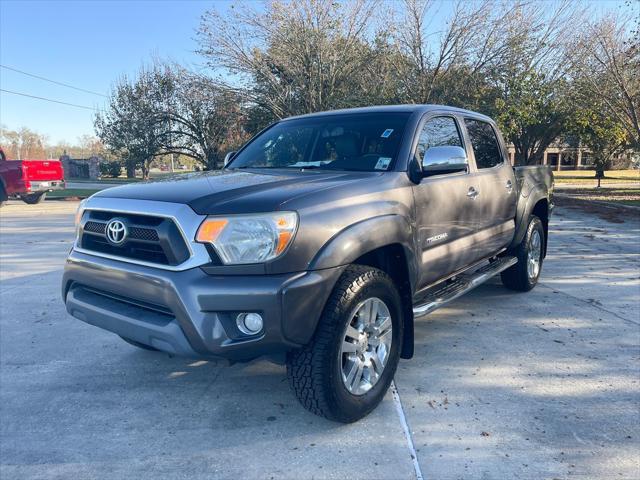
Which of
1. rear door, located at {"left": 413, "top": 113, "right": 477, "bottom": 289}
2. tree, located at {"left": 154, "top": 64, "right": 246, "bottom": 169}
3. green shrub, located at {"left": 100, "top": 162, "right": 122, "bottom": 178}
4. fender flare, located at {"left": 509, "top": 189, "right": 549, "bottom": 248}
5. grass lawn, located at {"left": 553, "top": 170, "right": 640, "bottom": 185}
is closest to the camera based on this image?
rear door, located at {"left": 413, "top": 113, "right": 477, "bottom": 289}

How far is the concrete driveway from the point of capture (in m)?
2.51

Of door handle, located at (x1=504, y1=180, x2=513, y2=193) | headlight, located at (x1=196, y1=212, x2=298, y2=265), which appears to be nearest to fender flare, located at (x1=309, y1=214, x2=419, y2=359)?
headlight, located at (x1=196, y1=212, x2=298, y2=265)

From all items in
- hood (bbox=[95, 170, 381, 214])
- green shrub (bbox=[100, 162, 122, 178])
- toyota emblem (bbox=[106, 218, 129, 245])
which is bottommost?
toyota emblem (bbox=[106, 218, 129, 245])

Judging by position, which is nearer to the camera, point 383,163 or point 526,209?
point 383,163

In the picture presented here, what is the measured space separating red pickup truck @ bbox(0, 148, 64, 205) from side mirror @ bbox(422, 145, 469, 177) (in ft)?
52.1

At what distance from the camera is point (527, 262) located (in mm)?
5395

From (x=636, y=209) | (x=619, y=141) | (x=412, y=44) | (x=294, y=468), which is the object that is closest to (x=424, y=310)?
(x=294, y=468)

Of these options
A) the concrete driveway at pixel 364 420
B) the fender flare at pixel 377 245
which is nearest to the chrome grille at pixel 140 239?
the fender flare at pixel 377 245

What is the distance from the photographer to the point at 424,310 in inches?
133

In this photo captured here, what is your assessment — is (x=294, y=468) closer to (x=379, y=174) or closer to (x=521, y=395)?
(x=521, y=395)

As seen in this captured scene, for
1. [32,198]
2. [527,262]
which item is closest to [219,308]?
Result: [527,262]

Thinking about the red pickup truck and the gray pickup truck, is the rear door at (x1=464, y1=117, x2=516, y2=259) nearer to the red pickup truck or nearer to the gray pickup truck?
the gray pickup truck

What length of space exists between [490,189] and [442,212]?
1.08 meters

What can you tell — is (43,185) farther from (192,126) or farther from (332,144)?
Answer: (332,144)
